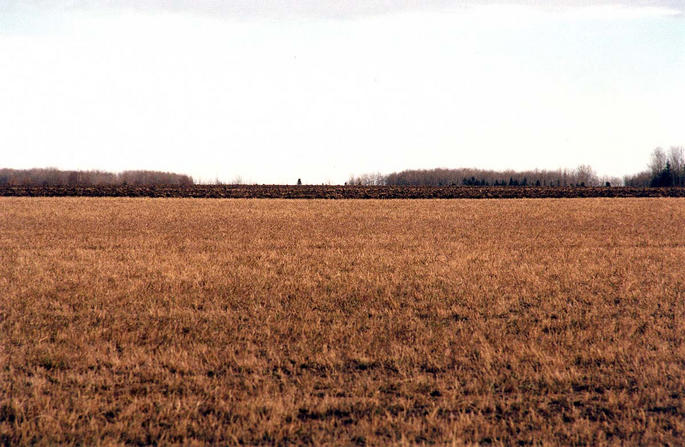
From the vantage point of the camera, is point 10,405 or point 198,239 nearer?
point 10,405

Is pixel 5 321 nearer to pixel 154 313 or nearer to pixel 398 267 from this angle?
pixel 154 313

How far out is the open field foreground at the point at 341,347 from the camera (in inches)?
210

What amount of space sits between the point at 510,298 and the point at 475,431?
5977 millimetres

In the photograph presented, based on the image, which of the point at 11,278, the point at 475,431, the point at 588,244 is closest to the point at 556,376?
the point at 475,431

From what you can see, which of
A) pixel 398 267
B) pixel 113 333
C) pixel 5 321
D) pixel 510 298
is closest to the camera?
pixel 113 333

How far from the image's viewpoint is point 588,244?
20.2 meters

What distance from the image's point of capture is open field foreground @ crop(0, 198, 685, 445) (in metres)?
5.33

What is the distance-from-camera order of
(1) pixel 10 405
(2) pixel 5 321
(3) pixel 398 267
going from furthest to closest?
(3) pixel 398 267
(2) pixel 5 321
(1) pixel 10 405

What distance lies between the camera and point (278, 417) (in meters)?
5.38

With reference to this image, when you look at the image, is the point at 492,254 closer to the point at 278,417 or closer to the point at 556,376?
the point at 556,376

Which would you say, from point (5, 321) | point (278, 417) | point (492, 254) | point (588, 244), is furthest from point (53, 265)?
point (588, 244)

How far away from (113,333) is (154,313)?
1.16m

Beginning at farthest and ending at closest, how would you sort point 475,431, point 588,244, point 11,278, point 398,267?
point 588,244 → point 398,267 → point 11,278 → point 475,431

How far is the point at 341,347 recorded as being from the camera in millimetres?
7660
